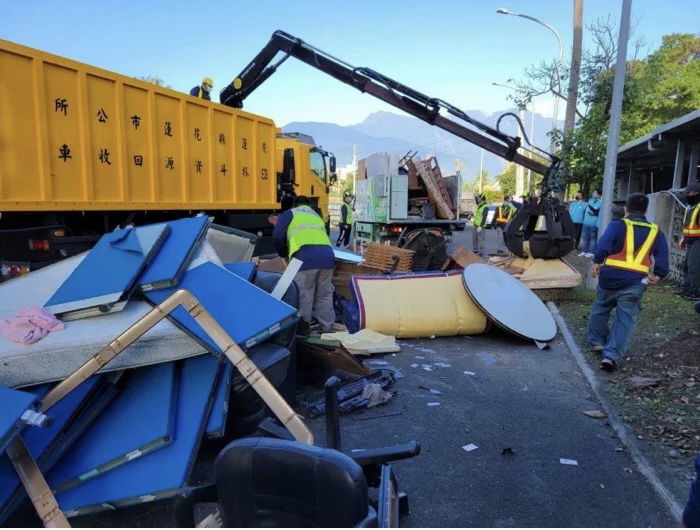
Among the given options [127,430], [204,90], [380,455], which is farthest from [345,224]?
[380,455]

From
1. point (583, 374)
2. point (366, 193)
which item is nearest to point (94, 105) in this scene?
point (583, 374)

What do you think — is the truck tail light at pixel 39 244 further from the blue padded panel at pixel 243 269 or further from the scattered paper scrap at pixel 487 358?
the scattered paper scrap at pixel 487 358

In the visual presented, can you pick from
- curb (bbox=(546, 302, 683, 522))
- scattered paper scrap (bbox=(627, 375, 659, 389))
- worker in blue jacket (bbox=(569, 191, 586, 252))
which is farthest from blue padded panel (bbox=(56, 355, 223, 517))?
worker in blue jacket (bbox=(569, 191, 586, 252))

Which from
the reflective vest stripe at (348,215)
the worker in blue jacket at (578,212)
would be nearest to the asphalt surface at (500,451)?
the worker in blue jacket at (578,212)

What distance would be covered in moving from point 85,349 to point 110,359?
14.3 inches

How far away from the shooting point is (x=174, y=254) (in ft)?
11.0

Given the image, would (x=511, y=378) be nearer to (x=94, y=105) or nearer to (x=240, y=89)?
(x=94, y=105)

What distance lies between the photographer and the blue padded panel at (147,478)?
8.32ft

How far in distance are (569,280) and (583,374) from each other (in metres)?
3.07

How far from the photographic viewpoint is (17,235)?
5.78 metres

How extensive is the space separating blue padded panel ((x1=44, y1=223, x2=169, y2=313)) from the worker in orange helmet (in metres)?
5.13

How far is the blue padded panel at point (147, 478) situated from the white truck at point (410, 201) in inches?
340

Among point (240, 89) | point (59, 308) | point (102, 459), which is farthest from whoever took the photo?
point (240, 89)

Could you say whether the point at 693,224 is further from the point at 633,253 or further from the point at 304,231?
the point at 304,231
